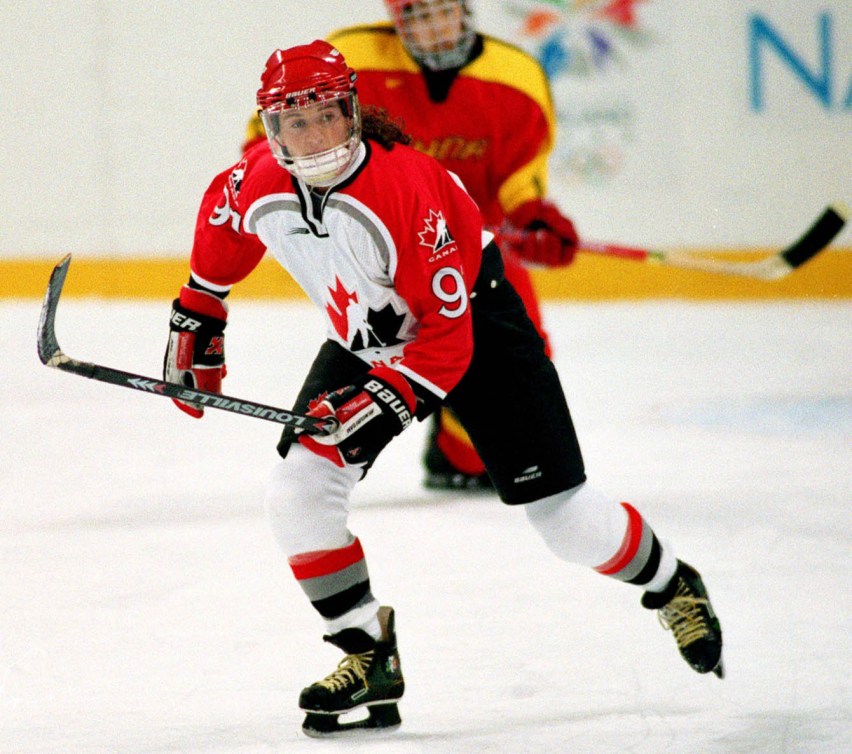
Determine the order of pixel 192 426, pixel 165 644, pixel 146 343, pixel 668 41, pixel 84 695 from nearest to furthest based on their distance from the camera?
1. pixel 84 695
2. pixel 165 644
3. pixel 192 426
4. pixel 146 343
5. pixel 668 41

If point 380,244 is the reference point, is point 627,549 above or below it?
below

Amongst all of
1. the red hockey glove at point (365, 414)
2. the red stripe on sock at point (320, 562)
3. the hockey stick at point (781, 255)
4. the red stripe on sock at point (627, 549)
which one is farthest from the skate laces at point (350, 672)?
the hockey stick at point (781, 255)

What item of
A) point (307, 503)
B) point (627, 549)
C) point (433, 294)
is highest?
point (433, 294)

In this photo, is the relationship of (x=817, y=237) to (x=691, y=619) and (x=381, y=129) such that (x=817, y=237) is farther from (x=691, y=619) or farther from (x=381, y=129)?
(x=381, y=129)

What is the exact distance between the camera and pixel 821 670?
2.06 m

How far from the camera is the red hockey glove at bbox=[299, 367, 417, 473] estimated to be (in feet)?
5.96

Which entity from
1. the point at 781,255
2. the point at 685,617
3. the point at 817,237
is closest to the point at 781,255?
the point at 781,255

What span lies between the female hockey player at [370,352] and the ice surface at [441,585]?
140mm

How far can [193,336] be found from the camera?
209 cm

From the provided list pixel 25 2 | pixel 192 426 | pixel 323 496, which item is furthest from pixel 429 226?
pixel 25 2

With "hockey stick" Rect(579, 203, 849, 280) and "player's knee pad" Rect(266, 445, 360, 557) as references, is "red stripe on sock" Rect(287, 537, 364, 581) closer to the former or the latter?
"player's knee pad" Rect(266, 445, 360, 557)

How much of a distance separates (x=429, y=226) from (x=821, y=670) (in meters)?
0.88

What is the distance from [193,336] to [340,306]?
0.89ft

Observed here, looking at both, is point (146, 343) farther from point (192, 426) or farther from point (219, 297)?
point (219, 297)
